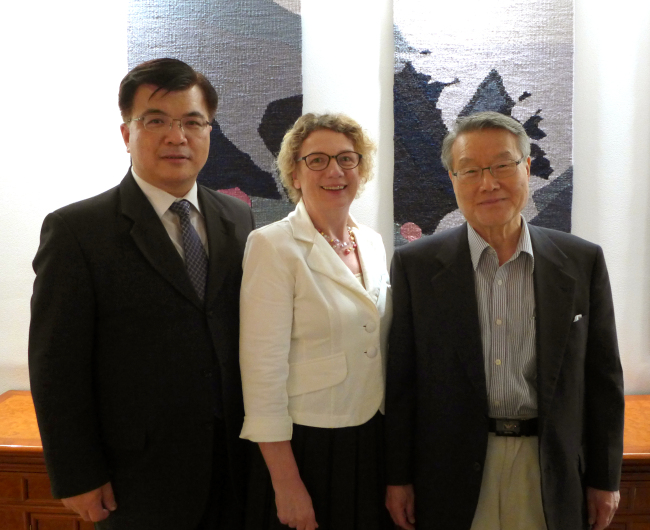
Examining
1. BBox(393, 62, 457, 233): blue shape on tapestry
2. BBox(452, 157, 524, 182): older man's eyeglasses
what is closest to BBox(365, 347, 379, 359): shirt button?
BBox(452, 157, 524, 182): older man's eyeglasses

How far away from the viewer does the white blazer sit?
1.53 metres

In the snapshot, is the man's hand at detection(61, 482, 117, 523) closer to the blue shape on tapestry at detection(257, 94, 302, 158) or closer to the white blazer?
the white blazer

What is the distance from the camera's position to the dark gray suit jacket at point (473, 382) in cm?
150

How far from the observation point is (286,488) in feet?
5.04

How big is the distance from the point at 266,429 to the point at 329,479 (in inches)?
10.7

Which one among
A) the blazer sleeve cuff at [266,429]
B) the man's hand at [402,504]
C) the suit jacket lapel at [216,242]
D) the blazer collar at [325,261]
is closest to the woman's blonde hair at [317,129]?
the blazer collar at [325,261]

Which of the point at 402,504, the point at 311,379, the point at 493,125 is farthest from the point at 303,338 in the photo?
the point at 493,125

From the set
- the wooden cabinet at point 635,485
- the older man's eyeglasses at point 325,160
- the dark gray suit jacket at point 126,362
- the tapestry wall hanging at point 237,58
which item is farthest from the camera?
the tapestry wall hanging at point 237,58

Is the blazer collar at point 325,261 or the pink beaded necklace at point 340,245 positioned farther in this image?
the pink beaded necklace at point 340,245

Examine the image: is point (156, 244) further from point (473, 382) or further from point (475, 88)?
point (475, 88)

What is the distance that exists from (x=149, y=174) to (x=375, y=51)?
4.13 ft

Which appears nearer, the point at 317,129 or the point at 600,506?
the point at 600,506

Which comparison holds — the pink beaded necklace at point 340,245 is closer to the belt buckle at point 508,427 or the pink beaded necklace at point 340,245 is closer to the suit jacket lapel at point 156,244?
the suit jacket lapel at point 156,244

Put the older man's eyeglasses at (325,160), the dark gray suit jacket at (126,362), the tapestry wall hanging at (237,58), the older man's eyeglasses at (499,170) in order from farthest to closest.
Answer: the tapestry wall hanging at (237,58) → the older man's eyeglasses at (325,160) → the older man's eyeglasses at (499,170) → the dark gray suit jacket at (126,362)
